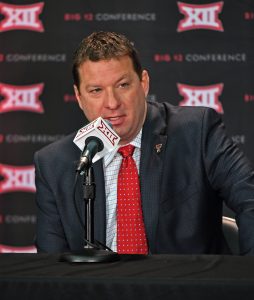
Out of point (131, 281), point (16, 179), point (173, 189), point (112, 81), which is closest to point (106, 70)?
point (112, 81)

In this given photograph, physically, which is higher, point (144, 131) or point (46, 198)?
point (144, 131)

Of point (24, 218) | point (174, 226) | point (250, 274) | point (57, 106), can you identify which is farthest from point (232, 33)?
point (250, 274)

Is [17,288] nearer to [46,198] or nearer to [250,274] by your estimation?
[250,274]

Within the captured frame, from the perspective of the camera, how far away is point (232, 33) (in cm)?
445

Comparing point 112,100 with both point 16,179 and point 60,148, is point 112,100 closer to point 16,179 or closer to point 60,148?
point 60,148

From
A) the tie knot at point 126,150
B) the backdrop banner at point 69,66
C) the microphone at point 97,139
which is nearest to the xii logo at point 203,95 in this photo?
the backdrop banner at point 69,66

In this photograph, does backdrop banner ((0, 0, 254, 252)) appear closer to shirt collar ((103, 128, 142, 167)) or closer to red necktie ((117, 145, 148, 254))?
shirt collar ((103, 128, 142, 167))

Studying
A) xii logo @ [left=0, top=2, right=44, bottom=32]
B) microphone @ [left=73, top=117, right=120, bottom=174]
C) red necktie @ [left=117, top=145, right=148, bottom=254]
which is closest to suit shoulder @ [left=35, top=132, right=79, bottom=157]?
red necktie @ [left=117, top=145, right=148, bottom=254]

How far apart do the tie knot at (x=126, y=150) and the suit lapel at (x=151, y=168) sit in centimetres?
5

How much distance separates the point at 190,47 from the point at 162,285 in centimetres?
312

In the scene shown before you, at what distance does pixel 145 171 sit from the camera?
8.71 ft

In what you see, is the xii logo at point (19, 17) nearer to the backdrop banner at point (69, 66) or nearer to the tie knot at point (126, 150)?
the backdrop banner at point (69, 66)

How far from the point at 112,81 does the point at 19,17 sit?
2.17 m

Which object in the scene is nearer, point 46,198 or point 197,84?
point 46,198
